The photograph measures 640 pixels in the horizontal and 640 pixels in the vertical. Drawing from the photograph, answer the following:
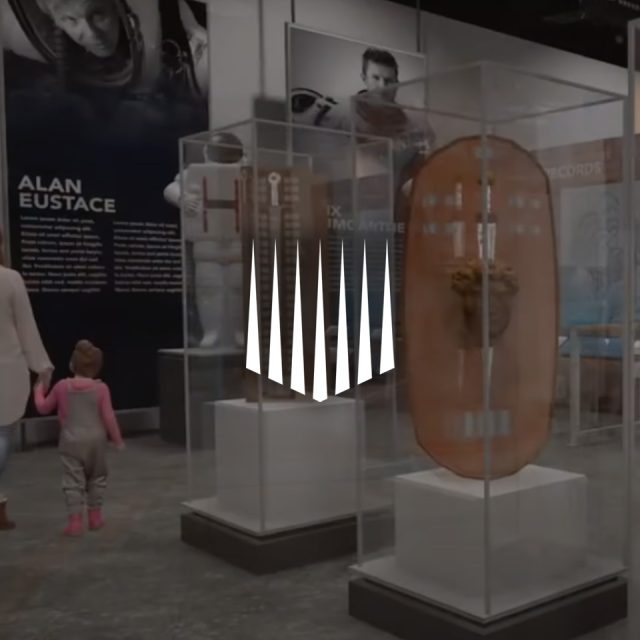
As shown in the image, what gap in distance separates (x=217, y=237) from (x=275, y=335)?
55 cm

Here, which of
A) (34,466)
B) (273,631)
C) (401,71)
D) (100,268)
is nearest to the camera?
(273,631)

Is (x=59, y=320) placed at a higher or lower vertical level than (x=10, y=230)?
lower

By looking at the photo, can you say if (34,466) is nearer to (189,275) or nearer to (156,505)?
(156,505)

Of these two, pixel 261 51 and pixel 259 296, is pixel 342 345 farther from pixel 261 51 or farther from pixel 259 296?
pixel 261 51

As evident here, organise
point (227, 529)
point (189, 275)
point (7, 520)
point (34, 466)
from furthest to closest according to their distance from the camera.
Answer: point (34, 466) → point (7, 520) → point (189, 275) → point (227, 529)

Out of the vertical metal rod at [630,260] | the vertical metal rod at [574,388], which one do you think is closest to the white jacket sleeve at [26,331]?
the vertical metal rod at [574,388]

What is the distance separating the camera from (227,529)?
3.66 meters

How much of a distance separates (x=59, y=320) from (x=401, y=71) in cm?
418

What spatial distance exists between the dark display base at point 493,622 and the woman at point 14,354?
5.85 feet

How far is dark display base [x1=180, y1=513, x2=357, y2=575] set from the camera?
3461 mm

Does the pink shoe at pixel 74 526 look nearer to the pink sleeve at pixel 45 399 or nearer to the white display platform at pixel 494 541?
the pink sleeve at pixel 45 399

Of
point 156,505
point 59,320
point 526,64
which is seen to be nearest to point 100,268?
point 59,320

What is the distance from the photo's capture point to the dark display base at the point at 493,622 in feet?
8.34

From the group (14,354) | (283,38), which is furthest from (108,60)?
(14,354)
